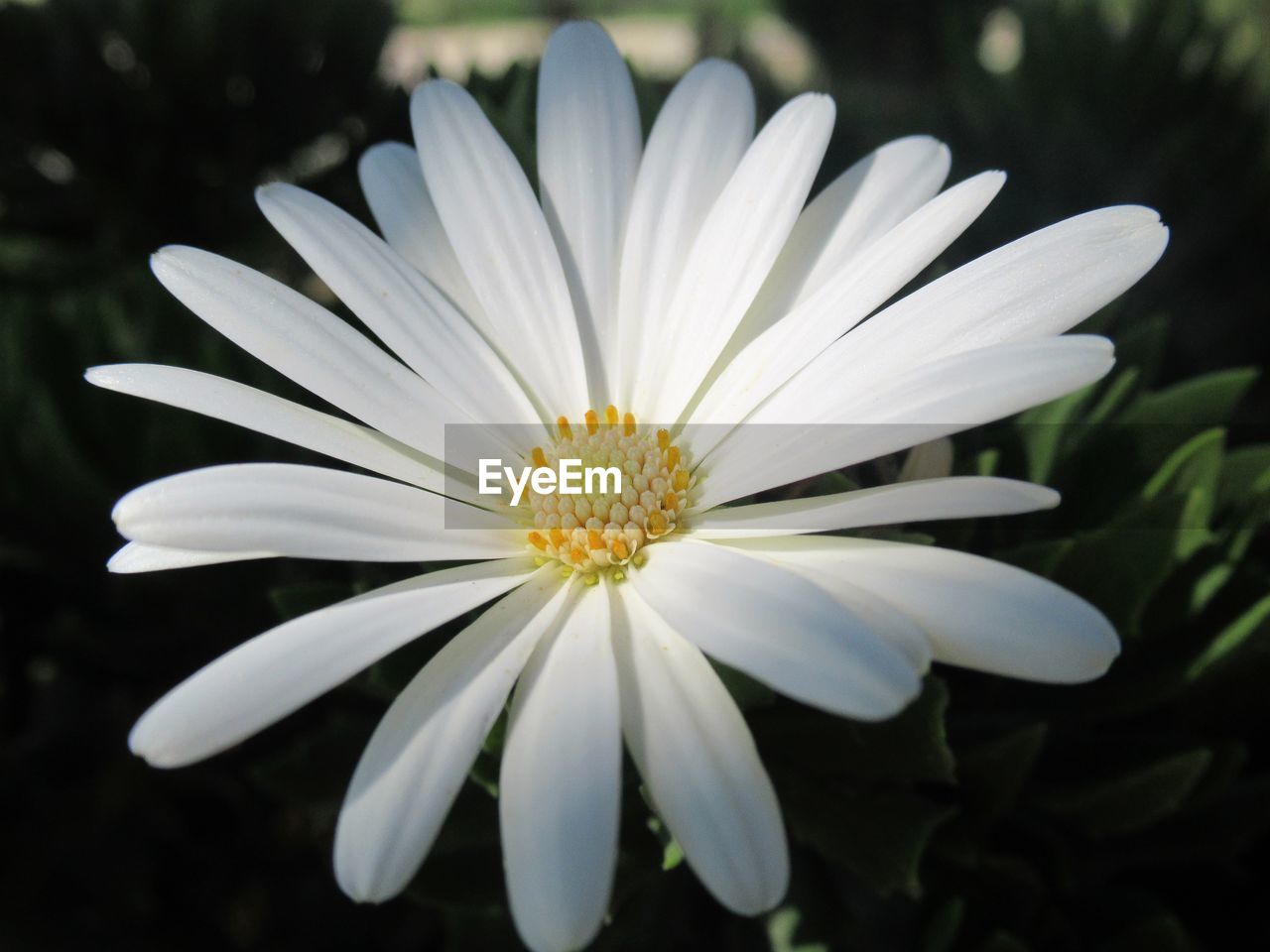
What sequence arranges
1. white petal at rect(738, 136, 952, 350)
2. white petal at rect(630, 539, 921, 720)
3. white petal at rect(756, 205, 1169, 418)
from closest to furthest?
white petal at rect(630, 539, 921, 720), white petal at rect(756, 205, 1169, 418), white petal at rect(738, 136, 952, 350)

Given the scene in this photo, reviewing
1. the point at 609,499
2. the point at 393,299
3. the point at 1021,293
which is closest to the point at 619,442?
the point at 609,499

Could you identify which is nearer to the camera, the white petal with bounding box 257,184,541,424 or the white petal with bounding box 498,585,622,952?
the white petal with bounding box 498,585,622,952

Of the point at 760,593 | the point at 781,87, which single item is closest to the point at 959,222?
the point at 760,593

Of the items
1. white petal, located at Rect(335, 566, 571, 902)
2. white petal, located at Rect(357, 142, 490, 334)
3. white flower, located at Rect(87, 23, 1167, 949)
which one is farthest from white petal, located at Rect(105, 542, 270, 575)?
white petal, located at Rect(357, 142, 490, 334)

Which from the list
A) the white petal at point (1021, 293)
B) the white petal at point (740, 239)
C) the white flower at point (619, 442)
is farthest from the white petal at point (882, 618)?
the white petal at point (740, 239)

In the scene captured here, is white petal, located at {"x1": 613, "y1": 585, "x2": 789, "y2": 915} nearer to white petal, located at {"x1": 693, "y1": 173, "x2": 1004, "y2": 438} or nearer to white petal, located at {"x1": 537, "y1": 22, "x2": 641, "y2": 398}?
white petal, located at {"x1": 693, "y1": 173, "x2": 1004, "y2": 438}

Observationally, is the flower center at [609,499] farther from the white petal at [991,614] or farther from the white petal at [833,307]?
the white petal at [991,614]

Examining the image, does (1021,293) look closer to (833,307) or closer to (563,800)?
(833,307)
